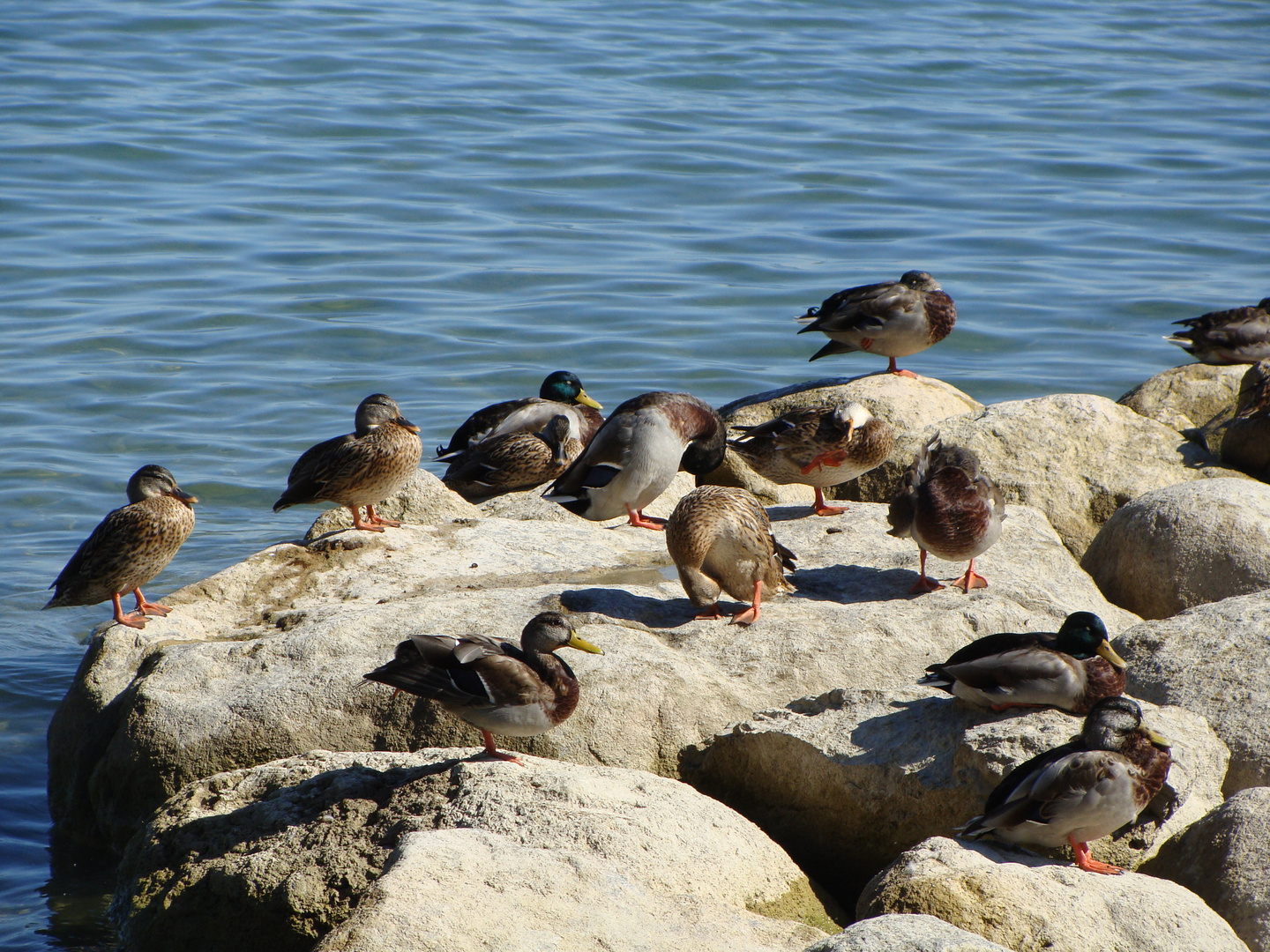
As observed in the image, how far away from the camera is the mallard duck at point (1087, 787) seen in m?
4.61

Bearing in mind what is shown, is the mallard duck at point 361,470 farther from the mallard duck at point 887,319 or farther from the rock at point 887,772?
the mallard duck at point 887,319

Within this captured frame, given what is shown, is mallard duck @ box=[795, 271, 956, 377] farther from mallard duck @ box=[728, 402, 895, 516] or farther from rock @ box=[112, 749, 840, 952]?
rock @ box=[112, 749, 840, 952]

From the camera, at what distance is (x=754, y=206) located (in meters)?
18.6

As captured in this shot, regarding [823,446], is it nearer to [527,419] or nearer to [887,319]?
[887,319]

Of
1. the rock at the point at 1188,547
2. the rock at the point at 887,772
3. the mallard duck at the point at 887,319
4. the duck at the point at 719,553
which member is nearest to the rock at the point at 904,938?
the rock at the point at 887,772

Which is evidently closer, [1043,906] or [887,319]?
[1043,906]

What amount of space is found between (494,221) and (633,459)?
10.8m

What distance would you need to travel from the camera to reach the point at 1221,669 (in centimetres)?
583

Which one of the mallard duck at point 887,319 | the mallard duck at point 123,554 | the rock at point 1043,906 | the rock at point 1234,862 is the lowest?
the rock at point 1234,862

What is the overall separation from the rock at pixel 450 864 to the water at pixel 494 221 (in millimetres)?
976

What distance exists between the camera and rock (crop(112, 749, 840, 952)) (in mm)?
3988

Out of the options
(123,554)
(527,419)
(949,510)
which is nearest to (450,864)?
(949,510)

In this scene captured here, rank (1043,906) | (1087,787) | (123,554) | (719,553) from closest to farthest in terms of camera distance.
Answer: (1043,906) → (1087,787) → (719,553) → (123,554)

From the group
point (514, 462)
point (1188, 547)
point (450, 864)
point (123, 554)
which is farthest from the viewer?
point (514, 462)
